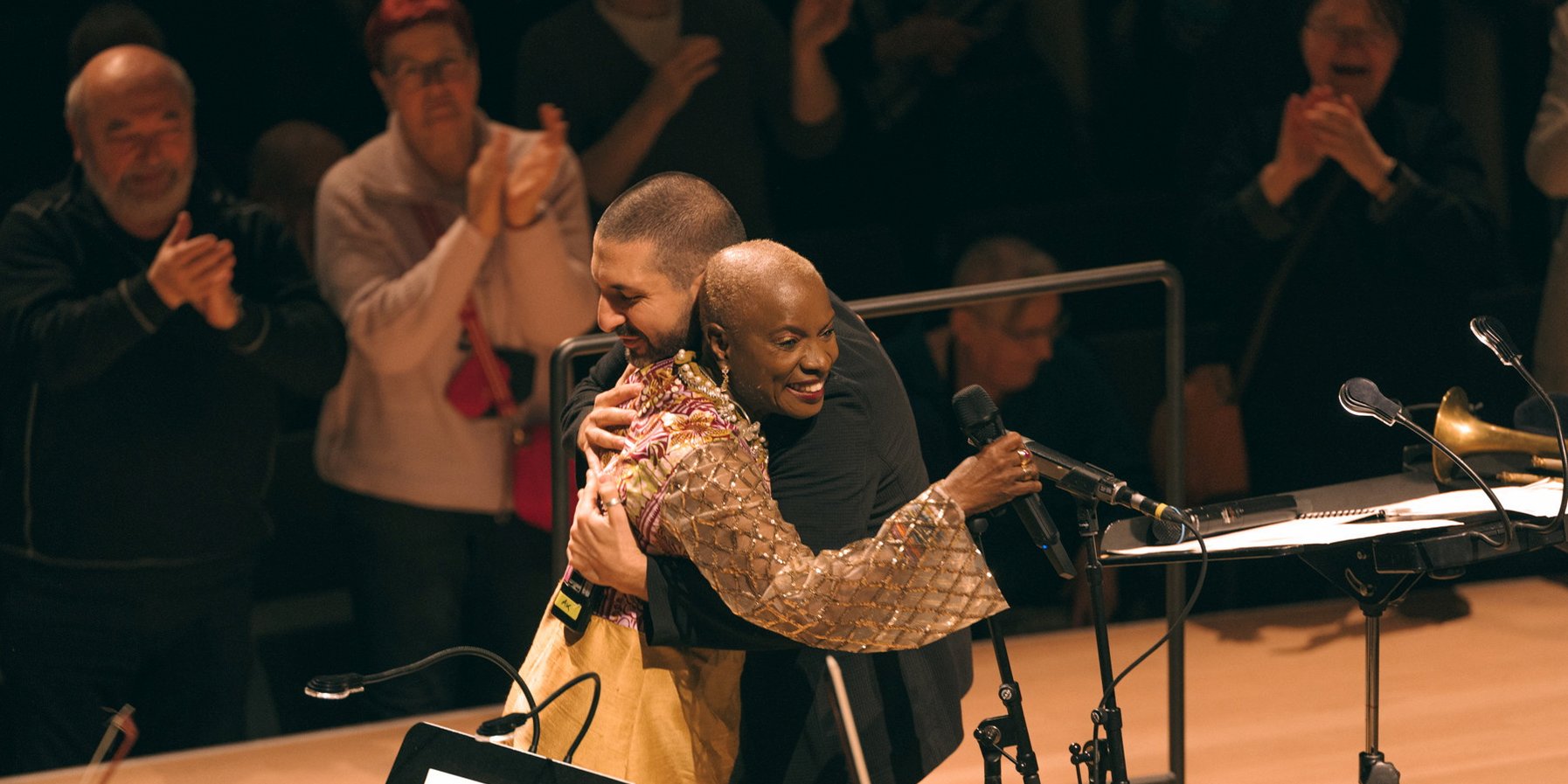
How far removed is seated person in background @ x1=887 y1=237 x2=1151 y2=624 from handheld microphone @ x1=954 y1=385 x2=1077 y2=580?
1821 millimetres

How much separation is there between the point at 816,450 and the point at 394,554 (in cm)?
231

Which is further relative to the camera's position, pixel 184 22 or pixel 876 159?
pixel 876 159

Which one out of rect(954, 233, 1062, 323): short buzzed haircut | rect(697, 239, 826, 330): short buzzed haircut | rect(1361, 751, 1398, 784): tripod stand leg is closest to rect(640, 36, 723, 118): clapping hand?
rect(954, 233, 1062, 323): short buzzed haircut

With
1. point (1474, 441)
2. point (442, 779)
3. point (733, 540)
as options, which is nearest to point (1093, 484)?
point (733, 540)

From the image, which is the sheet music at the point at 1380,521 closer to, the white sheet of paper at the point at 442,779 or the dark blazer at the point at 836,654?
the dark blazer at the point at 836,654

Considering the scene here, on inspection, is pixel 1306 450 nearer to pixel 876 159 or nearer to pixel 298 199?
pixel 876 159

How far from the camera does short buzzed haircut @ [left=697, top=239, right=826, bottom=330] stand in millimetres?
2199

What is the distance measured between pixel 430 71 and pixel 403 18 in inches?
5.4

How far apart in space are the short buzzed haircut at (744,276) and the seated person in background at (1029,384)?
1963 millimetres

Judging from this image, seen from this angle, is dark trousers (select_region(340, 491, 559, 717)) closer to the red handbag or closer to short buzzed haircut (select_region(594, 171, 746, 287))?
the red handbag

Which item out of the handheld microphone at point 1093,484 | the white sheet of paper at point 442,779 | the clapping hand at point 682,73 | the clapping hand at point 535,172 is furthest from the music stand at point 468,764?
the clapping hand at point 682,73

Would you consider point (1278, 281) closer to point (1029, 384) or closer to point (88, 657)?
point (1029, 384)

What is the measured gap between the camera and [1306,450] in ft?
15.7

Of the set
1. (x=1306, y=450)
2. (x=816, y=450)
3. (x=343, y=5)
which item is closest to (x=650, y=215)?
(x=816, y=450)
